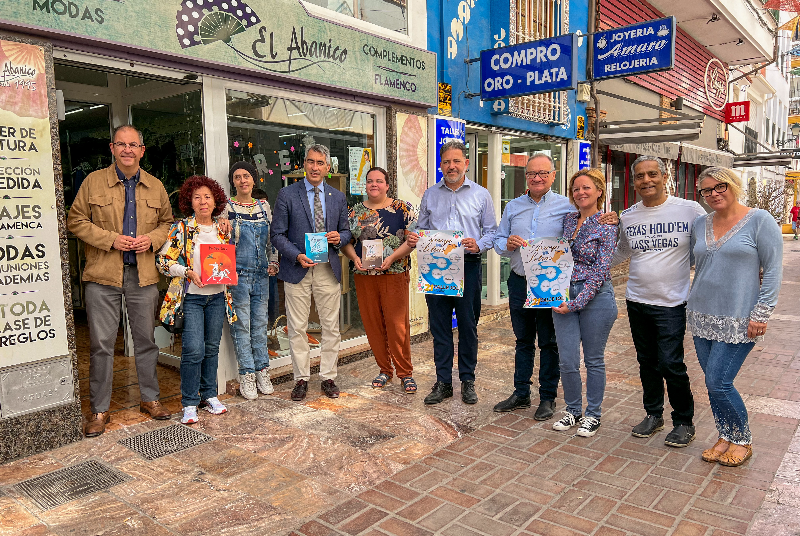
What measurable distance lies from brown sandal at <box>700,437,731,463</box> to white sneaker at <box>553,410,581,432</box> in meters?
0.85

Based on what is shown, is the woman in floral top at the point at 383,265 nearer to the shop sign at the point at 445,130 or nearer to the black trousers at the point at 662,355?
the black trousers at the point at 662,355

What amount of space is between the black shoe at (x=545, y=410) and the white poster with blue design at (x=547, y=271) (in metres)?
0.86

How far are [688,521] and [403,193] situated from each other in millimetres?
4546

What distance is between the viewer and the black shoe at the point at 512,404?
Result: 4.56 meters

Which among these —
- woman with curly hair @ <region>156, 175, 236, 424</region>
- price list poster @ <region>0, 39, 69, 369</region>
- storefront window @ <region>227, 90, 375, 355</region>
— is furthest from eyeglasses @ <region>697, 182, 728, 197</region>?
price list poster @ <region>0, 39, 69, 369</region>

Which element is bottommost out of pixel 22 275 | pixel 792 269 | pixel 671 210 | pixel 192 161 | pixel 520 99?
pixel 792 269

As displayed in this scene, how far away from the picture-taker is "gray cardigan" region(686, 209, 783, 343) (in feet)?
10.6

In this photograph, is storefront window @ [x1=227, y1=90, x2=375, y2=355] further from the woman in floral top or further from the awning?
the awning

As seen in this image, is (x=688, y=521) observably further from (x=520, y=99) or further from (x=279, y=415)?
(x=520, y=99)

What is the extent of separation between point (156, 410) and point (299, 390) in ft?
Answer: 3.70

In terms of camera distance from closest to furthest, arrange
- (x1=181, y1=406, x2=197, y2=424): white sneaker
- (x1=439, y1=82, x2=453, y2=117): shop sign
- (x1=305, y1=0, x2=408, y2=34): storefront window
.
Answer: (x1=181, y1=406, x2=197, y2=424): white sneaker → (x1=305, y1=0, x2=408, y2=34): storefront window → (x1=439, y1=82, x2=453, y2=117): shop sign

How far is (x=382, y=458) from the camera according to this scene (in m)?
3.71

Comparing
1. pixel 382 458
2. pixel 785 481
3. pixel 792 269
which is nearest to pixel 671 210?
pixel 785 481

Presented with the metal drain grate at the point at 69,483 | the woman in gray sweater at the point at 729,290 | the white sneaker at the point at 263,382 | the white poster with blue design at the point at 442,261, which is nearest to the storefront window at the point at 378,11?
the white poster with blue design at the point at 442,261
